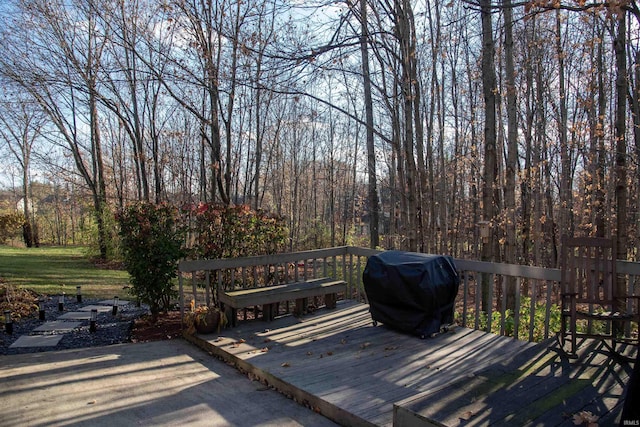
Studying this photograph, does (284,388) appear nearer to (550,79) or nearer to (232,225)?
(232,225)

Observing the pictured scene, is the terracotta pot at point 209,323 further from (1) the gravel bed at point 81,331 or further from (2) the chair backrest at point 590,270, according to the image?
(2) the chair backrest at point 590,270

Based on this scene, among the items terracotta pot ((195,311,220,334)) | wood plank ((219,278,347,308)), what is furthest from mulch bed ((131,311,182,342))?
wood plank ((219,278,347,308))

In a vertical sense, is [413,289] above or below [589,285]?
below

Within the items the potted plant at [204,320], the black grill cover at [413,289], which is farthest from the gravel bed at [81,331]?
the black grill cover at [413,289]

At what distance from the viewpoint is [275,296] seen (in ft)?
15.1

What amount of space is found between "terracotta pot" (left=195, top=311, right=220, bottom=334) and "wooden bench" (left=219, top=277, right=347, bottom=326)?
0.56 feet

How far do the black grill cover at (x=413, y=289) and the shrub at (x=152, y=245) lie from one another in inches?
87.5

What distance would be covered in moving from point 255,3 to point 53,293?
5832 mm

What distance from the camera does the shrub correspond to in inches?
185

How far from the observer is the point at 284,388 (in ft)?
10.1

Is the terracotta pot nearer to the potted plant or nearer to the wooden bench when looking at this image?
the potted plant

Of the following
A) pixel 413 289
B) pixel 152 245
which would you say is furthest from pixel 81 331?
pixel 413 289

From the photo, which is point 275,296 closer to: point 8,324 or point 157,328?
point 157,328

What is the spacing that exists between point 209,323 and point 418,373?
2.19 m
